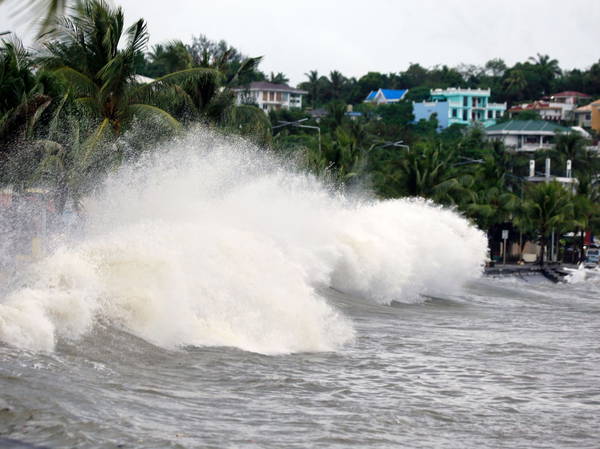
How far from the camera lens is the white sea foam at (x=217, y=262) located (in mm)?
13398

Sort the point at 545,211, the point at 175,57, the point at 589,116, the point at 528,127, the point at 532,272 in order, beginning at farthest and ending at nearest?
the point at 589,116 < the point at 528,127 < the point at 545,211 < the point at 532,272 < the point at 175,57

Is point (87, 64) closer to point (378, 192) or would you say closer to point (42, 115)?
point (42, 115)

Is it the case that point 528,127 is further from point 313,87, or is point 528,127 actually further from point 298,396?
point 298,396

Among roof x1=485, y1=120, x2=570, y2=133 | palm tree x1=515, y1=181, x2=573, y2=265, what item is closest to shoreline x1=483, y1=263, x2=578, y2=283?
palm tree x1=515, y1=181, x2=573, y2=265

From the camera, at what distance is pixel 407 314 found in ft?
76.6

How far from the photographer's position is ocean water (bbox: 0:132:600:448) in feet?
31.4

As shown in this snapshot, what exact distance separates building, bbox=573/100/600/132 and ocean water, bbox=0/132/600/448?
117m

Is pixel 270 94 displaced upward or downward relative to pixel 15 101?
upward

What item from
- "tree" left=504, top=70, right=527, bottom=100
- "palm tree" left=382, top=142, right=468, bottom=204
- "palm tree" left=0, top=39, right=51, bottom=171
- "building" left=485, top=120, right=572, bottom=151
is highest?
"tree" left=504, top=70, right=527, bottom=100

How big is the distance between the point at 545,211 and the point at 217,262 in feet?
181

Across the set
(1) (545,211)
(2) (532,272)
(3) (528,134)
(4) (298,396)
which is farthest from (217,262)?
(3) (528,134)

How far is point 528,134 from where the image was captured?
118562mm

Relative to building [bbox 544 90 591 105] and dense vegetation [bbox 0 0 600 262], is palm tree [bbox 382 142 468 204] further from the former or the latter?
building [bbox 544 90 591 105]

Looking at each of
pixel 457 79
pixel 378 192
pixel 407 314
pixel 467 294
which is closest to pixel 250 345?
pixel 407 314
